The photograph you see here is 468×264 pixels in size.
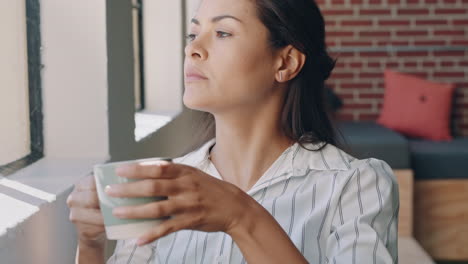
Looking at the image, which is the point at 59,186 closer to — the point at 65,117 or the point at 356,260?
the point at 65,117

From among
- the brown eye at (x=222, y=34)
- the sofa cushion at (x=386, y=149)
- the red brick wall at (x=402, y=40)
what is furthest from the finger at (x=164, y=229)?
the red brick wall at (x=402, y=40)

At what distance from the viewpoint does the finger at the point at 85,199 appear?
37.1 inches

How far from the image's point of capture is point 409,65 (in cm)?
478

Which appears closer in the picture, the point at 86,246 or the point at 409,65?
the point at 86,246

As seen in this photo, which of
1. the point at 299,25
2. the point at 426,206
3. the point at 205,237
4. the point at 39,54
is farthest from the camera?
the point at 426,206

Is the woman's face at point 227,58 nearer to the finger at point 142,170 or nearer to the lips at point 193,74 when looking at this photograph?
the lips at point 193,74

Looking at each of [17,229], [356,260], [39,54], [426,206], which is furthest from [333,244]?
[426,206]

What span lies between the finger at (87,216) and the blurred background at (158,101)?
0.51 feet

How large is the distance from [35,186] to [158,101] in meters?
2.01

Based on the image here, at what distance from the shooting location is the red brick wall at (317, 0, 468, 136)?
473 cm

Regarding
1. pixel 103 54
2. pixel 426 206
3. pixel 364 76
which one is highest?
pixel 103 54

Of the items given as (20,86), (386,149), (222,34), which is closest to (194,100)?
(222,34)

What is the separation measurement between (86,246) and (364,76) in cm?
393

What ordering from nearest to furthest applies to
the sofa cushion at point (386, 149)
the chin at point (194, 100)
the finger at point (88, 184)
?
A: the finger at point (88, 184)
the chin at point (194, 100)
the sofa cushion at point (386, 149)
